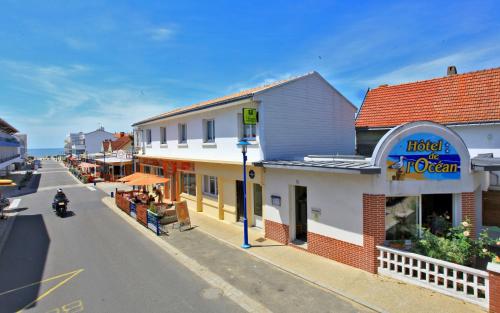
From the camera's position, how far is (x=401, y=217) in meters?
9.15

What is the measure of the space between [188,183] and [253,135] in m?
8.56

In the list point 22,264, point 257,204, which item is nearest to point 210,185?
point 257,204

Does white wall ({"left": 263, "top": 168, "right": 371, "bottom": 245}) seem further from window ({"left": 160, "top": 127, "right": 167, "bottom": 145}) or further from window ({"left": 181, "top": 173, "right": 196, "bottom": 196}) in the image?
window ({"left": 160, "top": 127, "right": 167, "bottom": 145})

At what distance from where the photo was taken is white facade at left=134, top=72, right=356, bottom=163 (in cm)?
1239

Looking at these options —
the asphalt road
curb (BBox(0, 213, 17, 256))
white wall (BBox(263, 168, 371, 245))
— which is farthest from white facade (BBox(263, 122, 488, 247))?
curb (BBox(0, 213, 17, 256))

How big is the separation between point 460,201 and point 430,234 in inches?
63.0

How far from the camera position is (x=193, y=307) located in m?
7.22

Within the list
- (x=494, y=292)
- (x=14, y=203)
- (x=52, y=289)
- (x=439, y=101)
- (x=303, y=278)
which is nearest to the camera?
(x=494, y=292)

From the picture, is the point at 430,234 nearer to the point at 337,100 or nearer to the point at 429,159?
the point at 429,159

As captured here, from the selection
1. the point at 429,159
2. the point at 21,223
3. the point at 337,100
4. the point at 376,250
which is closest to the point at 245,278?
the point at 376,250

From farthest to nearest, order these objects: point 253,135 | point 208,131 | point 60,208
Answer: point 60,208 → point 208,131 → point 253,135

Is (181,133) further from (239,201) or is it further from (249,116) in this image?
(249,116)

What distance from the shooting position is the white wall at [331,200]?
906cm

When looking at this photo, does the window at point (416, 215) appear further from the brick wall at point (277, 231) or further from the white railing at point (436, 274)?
the brick wall at point (277, 231)
